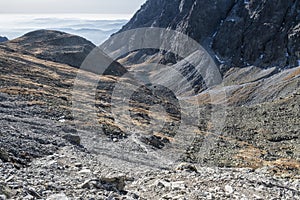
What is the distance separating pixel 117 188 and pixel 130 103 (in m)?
43.7

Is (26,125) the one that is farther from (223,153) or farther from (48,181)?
(223,153)

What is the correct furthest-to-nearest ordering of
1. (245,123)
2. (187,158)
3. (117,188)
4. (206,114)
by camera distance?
1. (206,114)
2. (245,123)
3. (187,158)
4. (117,188)

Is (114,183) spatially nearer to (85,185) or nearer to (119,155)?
(85,185)

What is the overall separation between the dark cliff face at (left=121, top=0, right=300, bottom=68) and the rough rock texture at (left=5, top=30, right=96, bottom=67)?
224 ft

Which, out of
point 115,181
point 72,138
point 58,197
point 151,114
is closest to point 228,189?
point 115,181

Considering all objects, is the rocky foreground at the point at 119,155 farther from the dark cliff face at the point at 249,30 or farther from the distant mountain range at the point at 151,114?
the dark cliff face at the point at 249,30

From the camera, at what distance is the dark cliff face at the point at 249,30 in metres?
128

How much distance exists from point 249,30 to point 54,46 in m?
84.6

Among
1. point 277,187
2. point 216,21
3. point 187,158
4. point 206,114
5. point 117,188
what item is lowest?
point 206,114

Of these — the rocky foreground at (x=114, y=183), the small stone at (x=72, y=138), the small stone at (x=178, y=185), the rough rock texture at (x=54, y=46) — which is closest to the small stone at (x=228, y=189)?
the rocky foreground at (x=114, y=183)

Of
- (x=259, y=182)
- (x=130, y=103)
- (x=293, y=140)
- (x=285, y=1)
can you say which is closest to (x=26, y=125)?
(x=259, y=182)

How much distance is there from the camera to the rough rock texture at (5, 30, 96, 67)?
94.4 meters

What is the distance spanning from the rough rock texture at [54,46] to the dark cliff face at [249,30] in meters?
68.2

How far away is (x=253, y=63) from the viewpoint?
138 meters
